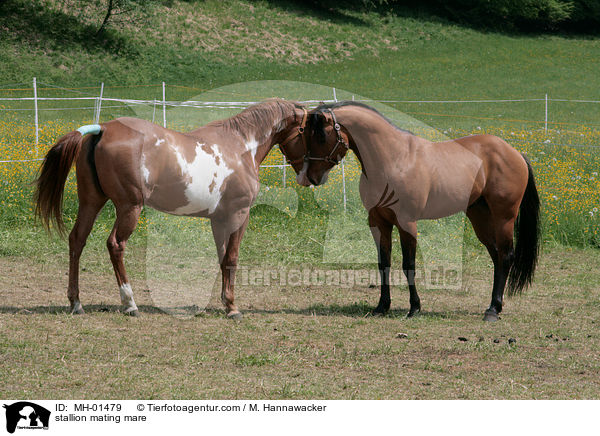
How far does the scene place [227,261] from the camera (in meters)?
5.75

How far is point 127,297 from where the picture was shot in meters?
5.50

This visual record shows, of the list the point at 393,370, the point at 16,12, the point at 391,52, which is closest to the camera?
the point at 393,370

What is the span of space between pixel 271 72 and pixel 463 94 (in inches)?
312

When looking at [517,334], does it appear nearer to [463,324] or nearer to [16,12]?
[463,324]

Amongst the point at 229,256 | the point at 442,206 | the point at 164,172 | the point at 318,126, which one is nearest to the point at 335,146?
the point at 318,126

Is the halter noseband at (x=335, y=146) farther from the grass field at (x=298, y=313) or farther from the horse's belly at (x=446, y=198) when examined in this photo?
the grass field at (x=298, y=313)

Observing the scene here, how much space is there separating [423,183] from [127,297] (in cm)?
266

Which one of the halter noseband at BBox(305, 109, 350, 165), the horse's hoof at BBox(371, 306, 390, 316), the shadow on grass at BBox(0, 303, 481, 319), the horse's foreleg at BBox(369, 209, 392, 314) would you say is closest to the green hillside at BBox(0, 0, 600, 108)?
the shadow on grass at BBox(0, 303, 481, 319)

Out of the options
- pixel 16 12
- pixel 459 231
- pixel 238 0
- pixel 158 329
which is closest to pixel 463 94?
pixel 238 0

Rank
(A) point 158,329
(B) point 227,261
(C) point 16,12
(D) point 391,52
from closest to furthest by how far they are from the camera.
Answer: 1. (A) point 158,329
2. (B) point 227,261
3. (C) point 16,12
4. (D) point 391,52

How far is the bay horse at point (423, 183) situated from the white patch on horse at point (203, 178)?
2.30 feet

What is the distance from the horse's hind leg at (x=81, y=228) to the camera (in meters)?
5.32

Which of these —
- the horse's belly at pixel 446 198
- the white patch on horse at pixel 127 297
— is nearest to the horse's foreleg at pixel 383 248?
the horse's belly at pixel 446 198
